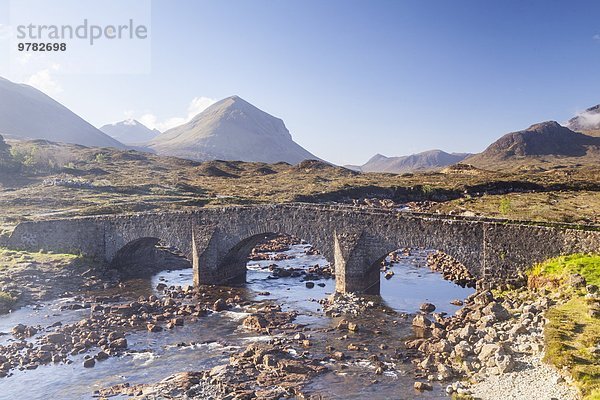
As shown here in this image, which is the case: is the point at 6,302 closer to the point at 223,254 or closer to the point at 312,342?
the point at 223,254

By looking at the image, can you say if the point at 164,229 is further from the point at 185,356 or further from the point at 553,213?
the point at 553,213

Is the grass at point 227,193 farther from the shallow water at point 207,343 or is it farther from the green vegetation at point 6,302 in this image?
the shallow water at point 207,343

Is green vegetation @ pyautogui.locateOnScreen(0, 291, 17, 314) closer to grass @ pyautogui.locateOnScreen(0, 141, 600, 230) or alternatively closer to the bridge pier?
grass @ pyautogui.locateOnScreen(0, 141, 600, 230)

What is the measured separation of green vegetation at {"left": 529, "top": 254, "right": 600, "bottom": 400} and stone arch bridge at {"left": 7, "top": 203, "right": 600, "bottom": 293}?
1214mm

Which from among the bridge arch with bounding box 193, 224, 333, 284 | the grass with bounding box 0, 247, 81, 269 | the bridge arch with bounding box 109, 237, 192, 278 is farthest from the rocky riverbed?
the bridge arch with bounding box 109, 237, 192, 278

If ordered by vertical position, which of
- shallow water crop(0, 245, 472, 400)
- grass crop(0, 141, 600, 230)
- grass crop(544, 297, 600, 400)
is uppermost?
grass crop(0, 141, 600, 230)

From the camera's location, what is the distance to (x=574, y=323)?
2073cm

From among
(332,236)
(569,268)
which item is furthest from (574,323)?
(332,236)

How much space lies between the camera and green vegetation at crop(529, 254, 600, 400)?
16938 mm

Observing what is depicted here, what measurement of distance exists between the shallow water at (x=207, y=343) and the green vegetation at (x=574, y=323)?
5.25m

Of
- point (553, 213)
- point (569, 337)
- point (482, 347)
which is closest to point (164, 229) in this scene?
point (482, 347)

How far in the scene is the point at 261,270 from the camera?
46.4m

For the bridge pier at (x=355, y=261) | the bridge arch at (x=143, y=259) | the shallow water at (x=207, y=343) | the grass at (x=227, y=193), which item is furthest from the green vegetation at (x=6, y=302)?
the bridge pier at (x=355, y=261)

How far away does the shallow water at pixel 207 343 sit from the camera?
69.7ft
